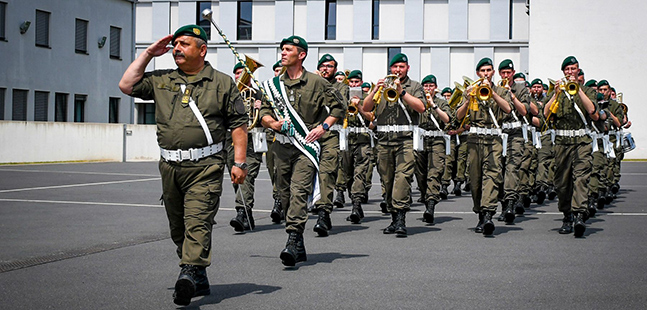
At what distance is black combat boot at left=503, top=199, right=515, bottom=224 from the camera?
11.7m

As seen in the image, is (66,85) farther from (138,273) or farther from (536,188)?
(138,273)

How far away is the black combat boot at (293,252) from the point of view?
769cm

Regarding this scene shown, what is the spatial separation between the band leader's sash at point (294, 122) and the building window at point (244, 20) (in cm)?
5038

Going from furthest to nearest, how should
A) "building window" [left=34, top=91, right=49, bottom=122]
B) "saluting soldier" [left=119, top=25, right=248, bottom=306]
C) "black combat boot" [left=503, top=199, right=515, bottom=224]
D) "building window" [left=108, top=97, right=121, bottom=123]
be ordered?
"building window" [left=108, top=97, right=121, bottom=123], "building window" [left=34, top=91, right=49, bottom=122], "black combat boot" [left=503, top=199, right=515, bottom=224], "saluting soldier" [left=119, top=25, right=248, bottom=306]

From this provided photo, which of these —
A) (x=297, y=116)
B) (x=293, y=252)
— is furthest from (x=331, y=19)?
(x=293, y=252)

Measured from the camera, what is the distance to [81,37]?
131 ft

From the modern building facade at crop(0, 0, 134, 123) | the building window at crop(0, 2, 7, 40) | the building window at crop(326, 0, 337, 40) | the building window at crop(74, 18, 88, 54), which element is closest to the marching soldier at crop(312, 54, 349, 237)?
the building window at crop(0, 2, 7, 40)

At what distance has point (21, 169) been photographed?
79.2 feet

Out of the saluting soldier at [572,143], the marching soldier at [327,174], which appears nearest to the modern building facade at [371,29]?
the saluting soldier at [572,143]

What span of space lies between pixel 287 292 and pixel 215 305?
0.69 m

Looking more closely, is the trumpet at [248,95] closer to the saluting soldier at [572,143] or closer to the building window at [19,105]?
the saluting soldier at [572,143]

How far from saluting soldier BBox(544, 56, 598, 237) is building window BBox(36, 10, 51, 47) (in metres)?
30.7

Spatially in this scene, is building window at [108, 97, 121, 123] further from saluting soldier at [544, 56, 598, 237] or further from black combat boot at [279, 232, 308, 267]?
black combat boot at [279, 232, 308, 267]

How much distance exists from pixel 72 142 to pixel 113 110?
14.1 m
